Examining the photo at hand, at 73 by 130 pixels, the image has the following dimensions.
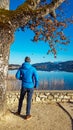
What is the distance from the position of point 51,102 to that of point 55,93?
1.53 feet

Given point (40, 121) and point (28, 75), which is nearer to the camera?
point (40, 121)

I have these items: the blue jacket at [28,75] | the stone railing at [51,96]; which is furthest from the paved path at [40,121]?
the stone railing at [51,96]

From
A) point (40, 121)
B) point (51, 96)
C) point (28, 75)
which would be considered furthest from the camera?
point (51, 96)

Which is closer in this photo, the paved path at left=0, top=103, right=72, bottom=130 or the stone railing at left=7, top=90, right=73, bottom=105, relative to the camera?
the paved path at left=0, top=103, right=72, bottom=130

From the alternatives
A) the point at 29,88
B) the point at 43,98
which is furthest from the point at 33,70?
the point at 43,98

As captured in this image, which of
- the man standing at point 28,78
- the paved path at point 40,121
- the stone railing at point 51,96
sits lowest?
the paved path at point 40,121

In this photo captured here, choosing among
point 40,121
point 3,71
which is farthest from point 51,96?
point 3,71

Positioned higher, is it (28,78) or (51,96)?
(28,78)

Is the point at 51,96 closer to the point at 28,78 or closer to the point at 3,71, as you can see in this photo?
the point at 28,78

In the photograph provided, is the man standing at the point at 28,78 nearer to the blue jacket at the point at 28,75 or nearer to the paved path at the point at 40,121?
the blue jacket at the point at 28,75

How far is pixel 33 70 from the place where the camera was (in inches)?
388

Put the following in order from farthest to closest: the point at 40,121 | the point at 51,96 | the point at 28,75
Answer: the point at 51,96, the point at 28,75, the point at 40,121

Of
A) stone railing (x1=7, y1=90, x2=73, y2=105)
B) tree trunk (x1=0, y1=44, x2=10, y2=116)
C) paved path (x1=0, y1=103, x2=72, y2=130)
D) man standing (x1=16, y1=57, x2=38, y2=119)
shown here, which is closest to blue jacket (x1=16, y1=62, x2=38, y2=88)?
man standing (x1=16, y1=57, x2=38, y2=119)

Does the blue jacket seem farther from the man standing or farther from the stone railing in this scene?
the stone railing
